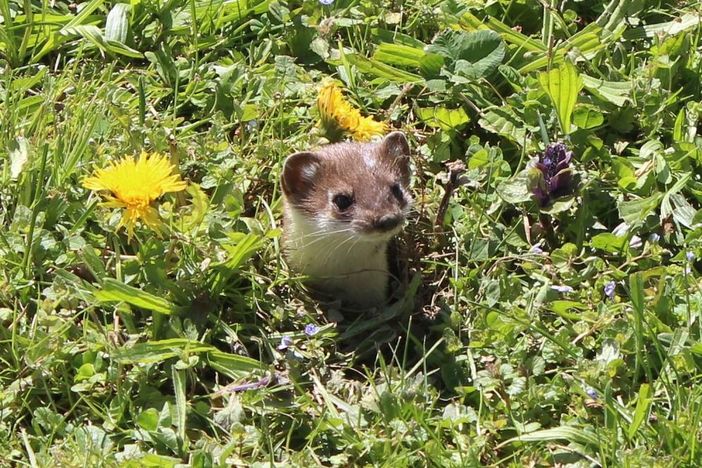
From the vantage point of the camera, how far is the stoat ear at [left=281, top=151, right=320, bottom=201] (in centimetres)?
538

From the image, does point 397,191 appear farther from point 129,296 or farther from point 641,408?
point 641,408

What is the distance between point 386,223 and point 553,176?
100 cm

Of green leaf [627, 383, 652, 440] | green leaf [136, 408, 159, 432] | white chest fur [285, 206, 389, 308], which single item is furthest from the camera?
white chest fur [285, 206, 389, 308]

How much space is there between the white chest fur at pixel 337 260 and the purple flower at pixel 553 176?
783mm

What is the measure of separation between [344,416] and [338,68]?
227cm

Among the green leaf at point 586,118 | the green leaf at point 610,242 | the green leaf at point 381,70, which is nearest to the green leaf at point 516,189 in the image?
the green leaf at point 610,242

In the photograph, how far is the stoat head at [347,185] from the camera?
5297mm

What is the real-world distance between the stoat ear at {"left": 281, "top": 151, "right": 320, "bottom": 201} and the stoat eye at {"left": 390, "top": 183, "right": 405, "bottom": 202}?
0.35 m

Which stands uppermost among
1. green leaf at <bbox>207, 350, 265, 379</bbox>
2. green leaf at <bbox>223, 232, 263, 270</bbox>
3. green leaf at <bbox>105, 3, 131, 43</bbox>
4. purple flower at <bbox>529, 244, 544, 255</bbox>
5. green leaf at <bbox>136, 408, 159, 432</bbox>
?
green leaf at <bbox>105, 3, 131, 43</bbox>

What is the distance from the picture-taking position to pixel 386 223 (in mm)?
5152

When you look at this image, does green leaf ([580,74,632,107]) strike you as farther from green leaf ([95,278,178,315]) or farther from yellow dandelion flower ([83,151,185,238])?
green leaf ([95,278,178,315])

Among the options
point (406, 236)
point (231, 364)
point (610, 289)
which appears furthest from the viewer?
point (406, 236)

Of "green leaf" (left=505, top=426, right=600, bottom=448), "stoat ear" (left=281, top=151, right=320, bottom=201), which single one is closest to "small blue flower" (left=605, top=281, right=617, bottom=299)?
"green leaf" (left=505, top=426, right=600, bottom=448)

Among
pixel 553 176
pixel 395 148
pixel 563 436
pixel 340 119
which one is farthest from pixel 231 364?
pixel 553 176
